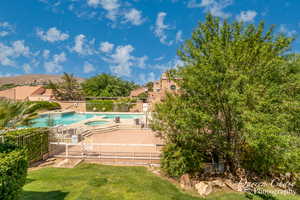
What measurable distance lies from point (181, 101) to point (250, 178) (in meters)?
3.86

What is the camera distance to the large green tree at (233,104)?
446cm

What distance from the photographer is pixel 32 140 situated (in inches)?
279

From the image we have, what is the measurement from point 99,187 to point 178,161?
277cm

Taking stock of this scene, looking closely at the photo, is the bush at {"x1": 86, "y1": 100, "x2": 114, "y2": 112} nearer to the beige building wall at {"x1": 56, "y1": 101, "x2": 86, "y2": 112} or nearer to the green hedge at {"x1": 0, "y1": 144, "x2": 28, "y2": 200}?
the beige building wall at {"x1": 56, "y1": 101, "x2": 86, "y2": 112}

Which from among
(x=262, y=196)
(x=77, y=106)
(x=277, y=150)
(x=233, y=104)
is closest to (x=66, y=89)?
(x=77, y=106)

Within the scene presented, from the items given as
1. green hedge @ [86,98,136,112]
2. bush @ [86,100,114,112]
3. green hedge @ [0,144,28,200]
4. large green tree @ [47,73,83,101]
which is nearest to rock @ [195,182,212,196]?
green hedge @ [0,144,28,200]

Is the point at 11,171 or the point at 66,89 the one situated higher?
the point at 66,89

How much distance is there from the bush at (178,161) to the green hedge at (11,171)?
431 centimetres

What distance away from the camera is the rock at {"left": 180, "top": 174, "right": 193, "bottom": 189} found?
544cm

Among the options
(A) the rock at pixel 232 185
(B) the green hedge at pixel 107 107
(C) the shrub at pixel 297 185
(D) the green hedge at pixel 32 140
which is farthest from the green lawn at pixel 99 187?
(B) the green hedge at pixel 107 107

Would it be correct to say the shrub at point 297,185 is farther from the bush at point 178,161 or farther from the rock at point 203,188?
the bush at point 178,161

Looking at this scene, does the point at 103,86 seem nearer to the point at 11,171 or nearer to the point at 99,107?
the point at 99,107

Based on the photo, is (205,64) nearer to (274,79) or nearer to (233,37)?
(233,37)

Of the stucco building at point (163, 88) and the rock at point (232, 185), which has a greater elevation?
the stucco building at point (163, 88)
